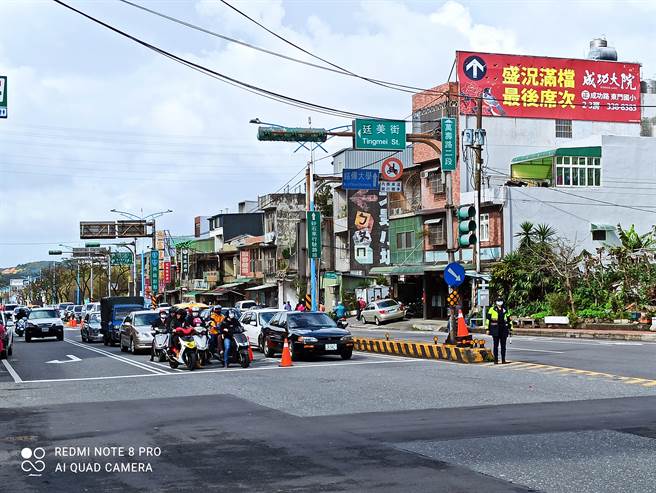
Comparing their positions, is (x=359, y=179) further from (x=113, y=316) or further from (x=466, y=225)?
(x=466, y=225)

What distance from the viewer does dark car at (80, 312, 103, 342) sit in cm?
4444

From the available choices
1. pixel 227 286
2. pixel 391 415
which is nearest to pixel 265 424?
pixel 391 415

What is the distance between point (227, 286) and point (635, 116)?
47143 mm

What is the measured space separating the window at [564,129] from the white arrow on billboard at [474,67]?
6812 mm

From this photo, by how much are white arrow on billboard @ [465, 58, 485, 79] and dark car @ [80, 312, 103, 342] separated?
1047 inches

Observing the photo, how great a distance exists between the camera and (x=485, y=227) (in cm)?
5178

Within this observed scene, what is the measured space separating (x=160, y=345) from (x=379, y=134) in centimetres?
994

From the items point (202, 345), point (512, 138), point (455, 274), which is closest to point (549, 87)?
point (512, 138)

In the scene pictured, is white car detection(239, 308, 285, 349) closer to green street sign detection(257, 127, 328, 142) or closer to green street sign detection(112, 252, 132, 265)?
green street sign detection(257, 127, 328, 142)

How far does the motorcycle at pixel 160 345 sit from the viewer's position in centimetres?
2658

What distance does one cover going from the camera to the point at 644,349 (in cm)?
2853

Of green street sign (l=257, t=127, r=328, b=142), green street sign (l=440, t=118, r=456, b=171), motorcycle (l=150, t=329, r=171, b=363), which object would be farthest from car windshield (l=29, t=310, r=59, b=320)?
green street sign (l=257, t=127, r=328, b=142)

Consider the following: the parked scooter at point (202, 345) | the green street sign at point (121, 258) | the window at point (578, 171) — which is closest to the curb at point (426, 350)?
the parked scooter at point (202, 345)

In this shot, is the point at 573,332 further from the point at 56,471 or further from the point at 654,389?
the point at 56,471
